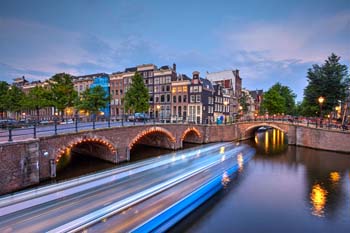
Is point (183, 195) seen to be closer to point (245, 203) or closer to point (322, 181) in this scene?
point (245, 203)

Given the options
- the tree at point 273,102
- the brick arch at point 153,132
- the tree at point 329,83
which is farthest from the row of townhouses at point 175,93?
the tree at point 329,83

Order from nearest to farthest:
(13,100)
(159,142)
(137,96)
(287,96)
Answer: (159,142) → (137,96) → (13,100) → (287,96)

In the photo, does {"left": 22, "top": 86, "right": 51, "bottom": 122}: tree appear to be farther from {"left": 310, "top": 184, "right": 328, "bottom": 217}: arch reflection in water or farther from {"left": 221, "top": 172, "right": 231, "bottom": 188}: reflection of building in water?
{"left": 310, "top": 184, "right": 328, "bottom": 217}: arch reflection in water

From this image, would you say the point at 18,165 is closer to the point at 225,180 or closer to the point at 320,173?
the point at 225,180

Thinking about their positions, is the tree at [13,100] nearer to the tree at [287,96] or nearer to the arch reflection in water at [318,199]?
the arch reflection in water at [318,199]

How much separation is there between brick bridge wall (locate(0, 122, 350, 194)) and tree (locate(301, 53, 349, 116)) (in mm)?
8706

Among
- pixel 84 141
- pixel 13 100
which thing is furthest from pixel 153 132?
pixel 13 100

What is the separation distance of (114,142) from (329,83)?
120 feet

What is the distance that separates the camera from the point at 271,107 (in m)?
51.3

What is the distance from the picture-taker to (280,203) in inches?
484

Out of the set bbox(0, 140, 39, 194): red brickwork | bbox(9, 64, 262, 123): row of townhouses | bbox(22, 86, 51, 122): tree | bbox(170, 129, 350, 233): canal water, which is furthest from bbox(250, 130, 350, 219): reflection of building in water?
bbox(22, 86, 51, 122): tree

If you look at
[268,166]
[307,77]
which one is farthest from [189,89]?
[268,166]

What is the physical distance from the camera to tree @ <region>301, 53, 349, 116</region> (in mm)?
34031

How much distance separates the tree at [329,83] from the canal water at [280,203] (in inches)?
735
